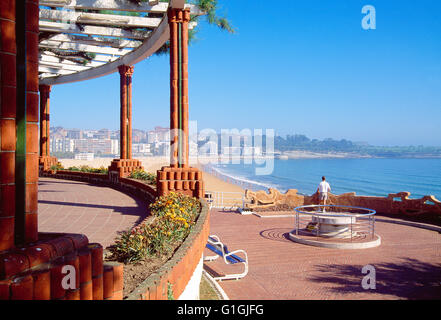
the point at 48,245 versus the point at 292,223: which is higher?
the point at 48,245

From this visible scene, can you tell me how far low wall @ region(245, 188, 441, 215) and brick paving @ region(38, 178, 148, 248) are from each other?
587 centimetres

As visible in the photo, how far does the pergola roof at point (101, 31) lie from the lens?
10.8 m

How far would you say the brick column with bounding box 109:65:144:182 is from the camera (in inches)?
624

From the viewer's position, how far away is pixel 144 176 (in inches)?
553

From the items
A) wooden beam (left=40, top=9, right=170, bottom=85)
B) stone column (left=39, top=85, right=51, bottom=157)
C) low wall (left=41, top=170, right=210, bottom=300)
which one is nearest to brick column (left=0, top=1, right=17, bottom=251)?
low wall (left=41, top=170, right=210, bottom=300)

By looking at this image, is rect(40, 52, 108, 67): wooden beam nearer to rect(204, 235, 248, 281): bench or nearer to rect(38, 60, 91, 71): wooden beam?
rect(38, 60, 91, 71): wooden beam

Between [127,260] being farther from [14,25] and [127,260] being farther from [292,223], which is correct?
[292,223]

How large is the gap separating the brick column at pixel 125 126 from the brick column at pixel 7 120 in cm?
1354

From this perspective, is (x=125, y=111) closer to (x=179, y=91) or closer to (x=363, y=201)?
(x=179, y=91)

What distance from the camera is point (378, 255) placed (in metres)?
8.82

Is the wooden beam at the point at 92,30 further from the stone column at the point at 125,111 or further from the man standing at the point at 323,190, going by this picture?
the man standing at the point at 323,190

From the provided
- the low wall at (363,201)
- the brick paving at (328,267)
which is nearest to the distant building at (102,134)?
the low wall at (363,201)

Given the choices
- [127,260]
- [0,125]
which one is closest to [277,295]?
[127,260]
